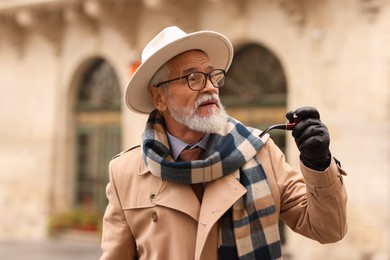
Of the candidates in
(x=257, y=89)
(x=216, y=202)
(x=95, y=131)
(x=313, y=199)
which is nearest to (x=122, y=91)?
(x=95, y=131)

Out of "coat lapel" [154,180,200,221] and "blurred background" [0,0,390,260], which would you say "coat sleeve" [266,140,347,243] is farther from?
"blurred background" [0,0,390,260]

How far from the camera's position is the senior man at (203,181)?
2.29 meters

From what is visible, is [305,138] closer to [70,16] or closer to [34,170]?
[70,16]

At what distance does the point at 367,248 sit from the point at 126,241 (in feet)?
19.8


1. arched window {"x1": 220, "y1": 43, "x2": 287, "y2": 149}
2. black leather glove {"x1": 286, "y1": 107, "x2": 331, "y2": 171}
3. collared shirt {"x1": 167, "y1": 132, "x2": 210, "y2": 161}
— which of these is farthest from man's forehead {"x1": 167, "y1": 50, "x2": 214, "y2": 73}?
arched window {"x1": 220, "y1": 43, "x2": 287, "y2": 149}

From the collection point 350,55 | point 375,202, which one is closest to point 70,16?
point 350,55

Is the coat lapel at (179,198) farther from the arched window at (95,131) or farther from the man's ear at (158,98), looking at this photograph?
the arched window at (95,131)

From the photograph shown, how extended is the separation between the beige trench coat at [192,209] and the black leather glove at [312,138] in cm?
4

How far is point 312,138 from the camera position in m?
2.05

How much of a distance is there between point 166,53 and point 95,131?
9.68m

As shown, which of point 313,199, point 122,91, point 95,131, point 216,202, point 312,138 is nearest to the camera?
point 312,138

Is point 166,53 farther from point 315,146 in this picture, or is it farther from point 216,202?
point 315,146

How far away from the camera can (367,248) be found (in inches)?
314

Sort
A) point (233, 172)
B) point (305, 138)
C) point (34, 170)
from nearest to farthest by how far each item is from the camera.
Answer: point (305, 138) → point (233, 172) → point (34, 170)
